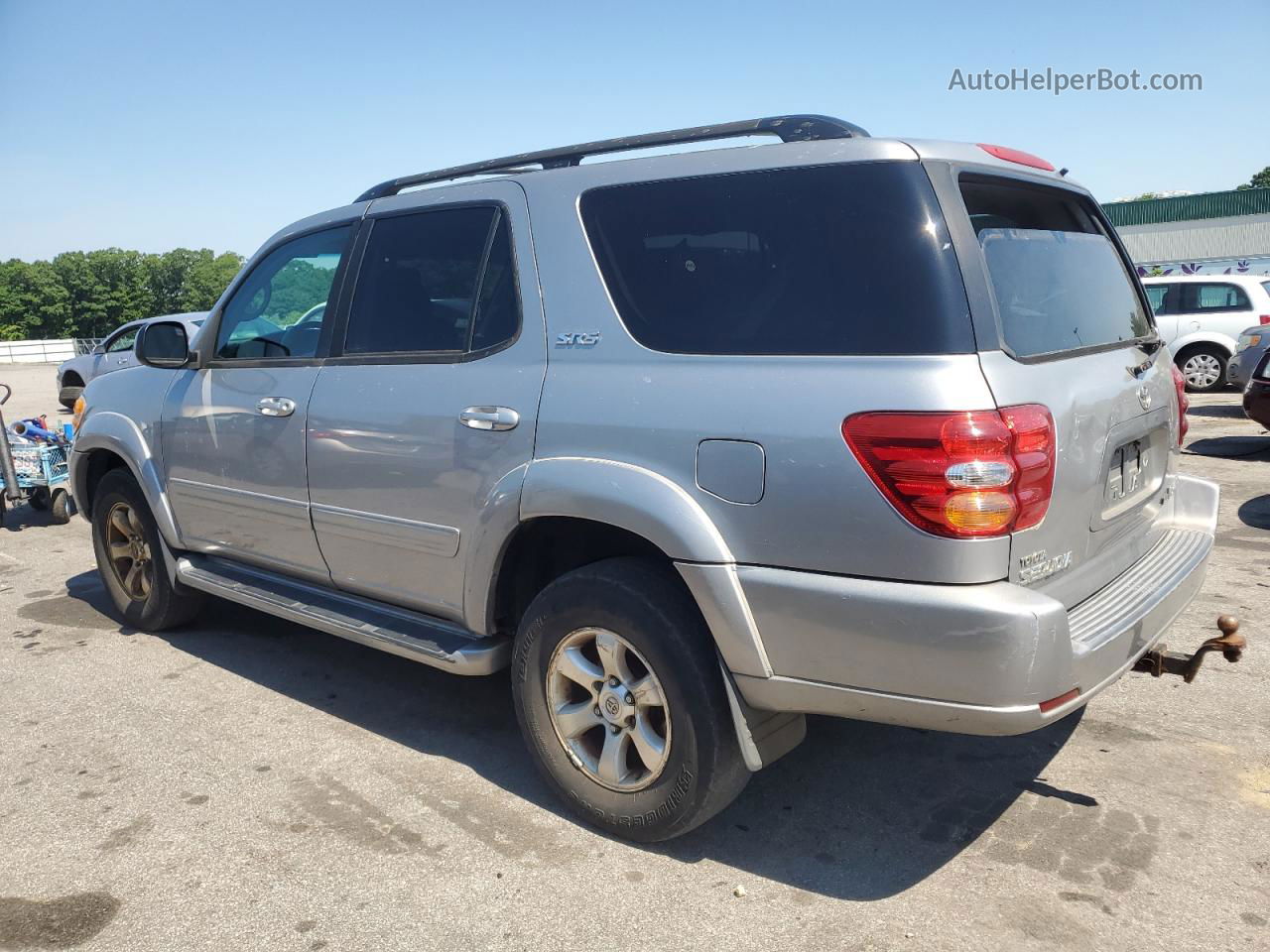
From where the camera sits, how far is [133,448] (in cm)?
489

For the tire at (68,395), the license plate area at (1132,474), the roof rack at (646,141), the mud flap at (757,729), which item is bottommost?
the mud flap at (757,729)

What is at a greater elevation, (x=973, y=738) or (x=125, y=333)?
(x=125, y=333)

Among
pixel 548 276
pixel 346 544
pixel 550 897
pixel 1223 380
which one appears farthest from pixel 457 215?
pixel 1223 380

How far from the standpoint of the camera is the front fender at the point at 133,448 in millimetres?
4805

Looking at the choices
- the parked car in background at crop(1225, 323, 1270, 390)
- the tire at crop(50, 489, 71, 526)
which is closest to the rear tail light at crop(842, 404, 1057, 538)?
the tire at crop(50, 489, 71, 526)

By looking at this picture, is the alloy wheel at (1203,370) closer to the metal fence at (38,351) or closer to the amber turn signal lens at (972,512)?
the amber turn signal lens at (972,512)

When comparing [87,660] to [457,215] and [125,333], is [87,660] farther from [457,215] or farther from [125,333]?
[125,333]

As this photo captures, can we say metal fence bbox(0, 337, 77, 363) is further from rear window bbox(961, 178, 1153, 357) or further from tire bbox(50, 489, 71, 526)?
rear window bbox(961, 178, 1153, 357)

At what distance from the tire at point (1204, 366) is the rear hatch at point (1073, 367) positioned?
1260cm

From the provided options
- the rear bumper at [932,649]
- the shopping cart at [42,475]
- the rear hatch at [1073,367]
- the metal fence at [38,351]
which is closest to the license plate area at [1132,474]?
the rear hatch at [1073,367]

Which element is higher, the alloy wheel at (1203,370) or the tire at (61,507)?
the tire at (61,507)

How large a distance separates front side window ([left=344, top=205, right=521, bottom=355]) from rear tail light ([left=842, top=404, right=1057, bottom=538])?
1.41 metres

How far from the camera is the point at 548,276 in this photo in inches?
129

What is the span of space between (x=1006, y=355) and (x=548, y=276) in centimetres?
146
